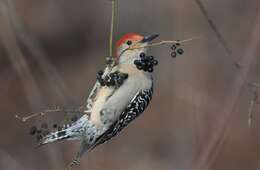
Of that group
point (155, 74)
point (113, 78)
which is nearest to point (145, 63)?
point (113, 78)

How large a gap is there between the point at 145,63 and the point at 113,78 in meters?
0.23

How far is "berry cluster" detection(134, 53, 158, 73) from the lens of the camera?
444 cm

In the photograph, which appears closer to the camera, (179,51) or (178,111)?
(179,51)

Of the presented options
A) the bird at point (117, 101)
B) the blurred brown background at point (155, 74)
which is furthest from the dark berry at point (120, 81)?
the blurred brown background at point (155, 74)

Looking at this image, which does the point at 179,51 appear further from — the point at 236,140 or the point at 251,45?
the point at 236,140

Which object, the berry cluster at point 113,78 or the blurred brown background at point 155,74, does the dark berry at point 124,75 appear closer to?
the berry cluster at point 113,78

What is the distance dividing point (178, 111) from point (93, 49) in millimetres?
2501

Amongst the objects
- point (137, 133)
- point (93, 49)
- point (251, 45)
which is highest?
point (93, 49)

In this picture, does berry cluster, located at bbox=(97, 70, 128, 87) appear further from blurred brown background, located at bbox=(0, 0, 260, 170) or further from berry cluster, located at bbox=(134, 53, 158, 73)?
blurred brown background, located at bbox=(0, 0, 260, 170)

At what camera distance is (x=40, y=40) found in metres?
11.3

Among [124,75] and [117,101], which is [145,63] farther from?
[117,101]

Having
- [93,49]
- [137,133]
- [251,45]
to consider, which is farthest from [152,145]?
[251,45]

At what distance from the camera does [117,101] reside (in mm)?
4840

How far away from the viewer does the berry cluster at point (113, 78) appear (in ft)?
14.4
